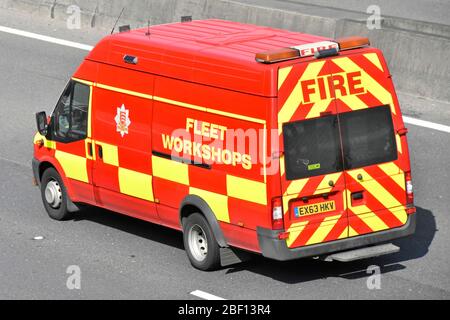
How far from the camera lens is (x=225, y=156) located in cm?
1196

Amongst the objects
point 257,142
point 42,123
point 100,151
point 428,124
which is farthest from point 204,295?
point 428,124

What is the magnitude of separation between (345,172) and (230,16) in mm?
8987

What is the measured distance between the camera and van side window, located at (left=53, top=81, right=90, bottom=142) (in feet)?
45.0

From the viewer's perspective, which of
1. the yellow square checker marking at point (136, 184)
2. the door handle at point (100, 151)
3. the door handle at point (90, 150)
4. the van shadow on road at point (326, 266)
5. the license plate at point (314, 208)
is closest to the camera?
the license plate at point (314, 208)

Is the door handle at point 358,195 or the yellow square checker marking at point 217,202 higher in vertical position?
the door handle at point 358,195

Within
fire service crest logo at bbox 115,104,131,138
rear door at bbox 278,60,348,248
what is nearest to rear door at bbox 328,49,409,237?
rear door at bbox 278,60,348,248

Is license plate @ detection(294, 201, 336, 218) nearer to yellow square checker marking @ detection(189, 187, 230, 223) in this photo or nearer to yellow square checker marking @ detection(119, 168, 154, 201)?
yellow square checker marking @ detection(189, 187, 230, 223)

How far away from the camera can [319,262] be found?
12.7 metres

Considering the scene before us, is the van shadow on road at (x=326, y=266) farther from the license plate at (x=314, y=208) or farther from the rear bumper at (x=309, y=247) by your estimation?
the license plate at (x=314, y=208)

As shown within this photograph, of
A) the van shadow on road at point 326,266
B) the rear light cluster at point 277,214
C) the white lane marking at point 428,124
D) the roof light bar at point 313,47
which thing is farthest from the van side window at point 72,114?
the white lane marking at point 428,124

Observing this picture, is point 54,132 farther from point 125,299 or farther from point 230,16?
point 230,16

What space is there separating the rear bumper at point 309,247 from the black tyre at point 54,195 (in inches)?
137

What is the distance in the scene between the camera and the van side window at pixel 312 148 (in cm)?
1156
